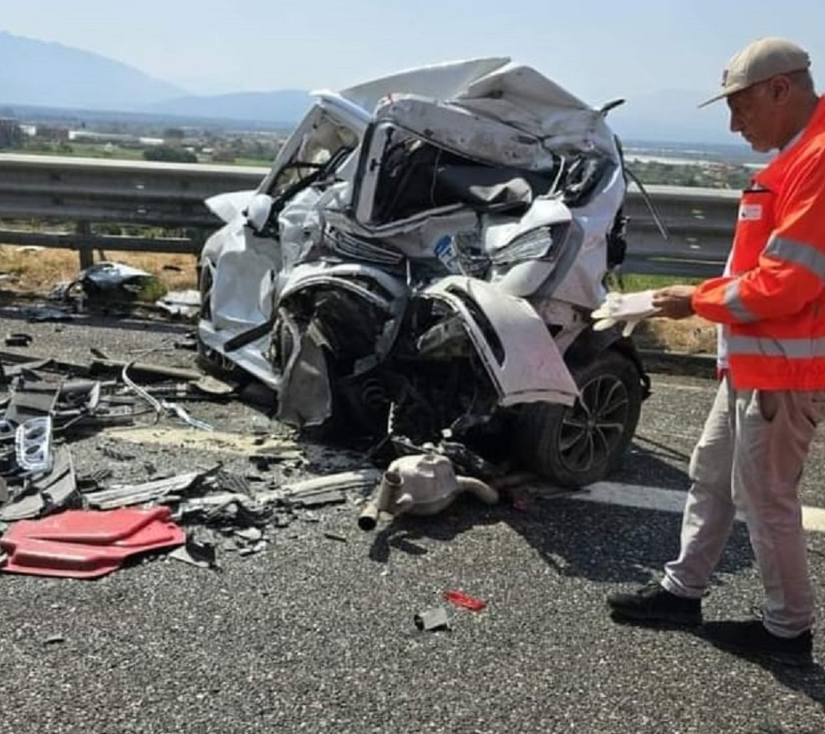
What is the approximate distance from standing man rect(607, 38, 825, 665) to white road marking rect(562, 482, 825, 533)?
120 centimetres

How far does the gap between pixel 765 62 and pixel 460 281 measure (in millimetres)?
2076

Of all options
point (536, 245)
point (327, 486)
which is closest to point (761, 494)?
point (536, 245)

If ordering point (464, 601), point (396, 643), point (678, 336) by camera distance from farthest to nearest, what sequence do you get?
point (678, 336) < point (464, 601) < point (396, 643)

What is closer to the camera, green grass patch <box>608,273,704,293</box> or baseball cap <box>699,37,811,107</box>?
baseball cap <box>699,37,811,107</box>

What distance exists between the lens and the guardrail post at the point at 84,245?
9.30 meters

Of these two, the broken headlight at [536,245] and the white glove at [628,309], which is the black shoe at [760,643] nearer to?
the white glove at [628,309]

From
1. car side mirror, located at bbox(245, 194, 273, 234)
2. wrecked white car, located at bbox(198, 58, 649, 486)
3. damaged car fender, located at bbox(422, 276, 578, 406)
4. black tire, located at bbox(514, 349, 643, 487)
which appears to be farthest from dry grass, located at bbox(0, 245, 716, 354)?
damaged car fender, located at bbox(422, 276, 578, 406)

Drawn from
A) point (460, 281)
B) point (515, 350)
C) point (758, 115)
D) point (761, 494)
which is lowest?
point (761, 494)

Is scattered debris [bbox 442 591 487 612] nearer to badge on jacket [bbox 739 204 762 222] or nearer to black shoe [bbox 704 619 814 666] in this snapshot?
black shoe [bbox 704 619 814 666]

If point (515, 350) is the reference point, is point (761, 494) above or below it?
below

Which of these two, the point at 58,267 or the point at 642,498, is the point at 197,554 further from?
the point at 58,267

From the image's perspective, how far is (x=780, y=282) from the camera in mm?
3018

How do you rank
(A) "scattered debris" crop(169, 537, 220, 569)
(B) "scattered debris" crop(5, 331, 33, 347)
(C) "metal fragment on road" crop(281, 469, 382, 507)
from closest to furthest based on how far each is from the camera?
(A) "scattered debris" crop(169, 537, 220, 569), (C) "metal fragment on road" crop(281, 469, 382, 507), (B) "scattered debris" crop(5, 331, 33, 347)

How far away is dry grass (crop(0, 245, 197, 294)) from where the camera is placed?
972 cm
